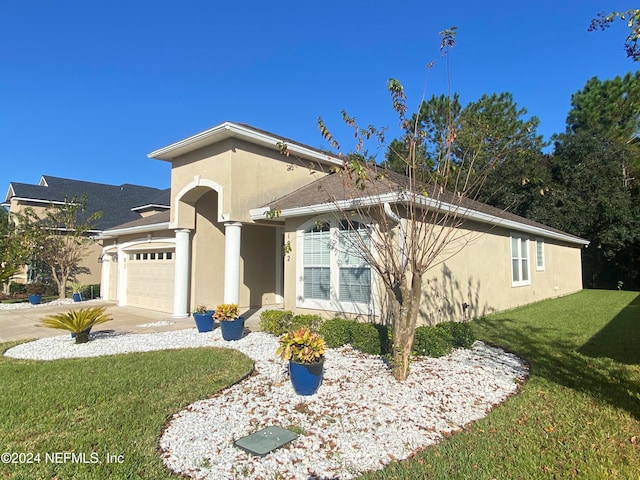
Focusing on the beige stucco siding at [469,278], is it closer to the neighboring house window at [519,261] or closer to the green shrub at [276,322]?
the neighboring house window at [519,261]

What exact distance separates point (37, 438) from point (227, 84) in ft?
51.2

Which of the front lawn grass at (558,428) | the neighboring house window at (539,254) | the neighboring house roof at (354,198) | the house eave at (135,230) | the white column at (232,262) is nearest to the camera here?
the front lawn grass at (558,428)

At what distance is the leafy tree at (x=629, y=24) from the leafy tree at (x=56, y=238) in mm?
21496

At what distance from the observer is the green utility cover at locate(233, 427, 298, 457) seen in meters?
3.74

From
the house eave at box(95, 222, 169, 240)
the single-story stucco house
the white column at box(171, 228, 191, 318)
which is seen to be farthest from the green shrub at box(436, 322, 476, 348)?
the house eave at box(95, 222, 169, 240)

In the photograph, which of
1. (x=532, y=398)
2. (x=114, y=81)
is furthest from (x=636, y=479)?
(x=114, y=81)

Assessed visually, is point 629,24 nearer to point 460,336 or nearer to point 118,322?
point 460,336

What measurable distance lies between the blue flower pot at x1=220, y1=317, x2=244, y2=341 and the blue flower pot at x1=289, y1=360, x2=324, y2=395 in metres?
3.76

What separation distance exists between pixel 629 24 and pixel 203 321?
9.32 meters

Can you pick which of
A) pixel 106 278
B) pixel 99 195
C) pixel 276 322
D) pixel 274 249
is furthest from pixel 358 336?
pixel 99 195

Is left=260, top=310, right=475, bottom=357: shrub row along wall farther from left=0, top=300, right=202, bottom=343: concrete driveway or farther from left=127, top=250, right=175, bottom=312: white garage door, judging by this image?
left=127, top=250, right=175, bottom=312: white garage door

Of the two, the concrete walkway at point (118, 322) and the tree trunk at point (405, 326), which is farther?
the concrete walkway at point (118, 322)

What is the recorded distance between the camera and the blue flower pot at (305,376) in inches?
203

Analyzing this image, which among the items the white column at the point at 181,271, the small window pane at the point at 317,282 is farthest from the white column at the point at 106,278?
the small window pane at the point at 317,282
